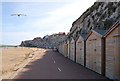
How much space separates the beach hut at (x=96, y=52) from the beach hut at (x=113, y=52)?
2.37 ft

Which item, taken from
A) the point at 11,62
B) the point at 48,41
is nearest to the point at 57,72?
the point at 11,62

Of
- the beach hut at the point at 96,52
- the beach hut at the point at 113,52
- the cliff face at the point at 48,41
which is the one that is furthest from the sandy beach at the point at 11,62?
the cliff face at the point at 48,41

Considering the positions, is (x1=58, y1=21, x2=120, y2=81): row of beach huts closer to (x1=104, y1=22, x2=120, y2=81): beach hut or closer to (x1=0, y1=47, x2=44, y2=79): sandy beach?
(x1=104, y1=22, x2=120, y2=81): beach hut

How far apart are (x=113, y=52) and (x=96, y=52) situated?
3.17 m

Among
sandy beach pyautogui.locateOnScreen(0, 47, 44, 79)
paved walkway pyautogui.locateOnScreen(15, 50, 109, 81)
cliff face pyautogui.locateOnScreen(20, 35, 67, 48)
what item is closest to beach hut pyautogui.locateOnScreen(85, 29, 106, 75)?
paved walkway pyautogui.locateOnScreen(15, 50, 109, 81)

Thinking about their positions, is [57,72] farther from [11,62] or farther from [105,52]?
[11,62]

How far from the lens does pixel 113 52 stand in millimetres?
10484

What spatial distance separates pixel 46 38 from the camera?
134375 millimetres

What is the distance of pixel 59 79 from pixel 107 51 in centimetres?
420

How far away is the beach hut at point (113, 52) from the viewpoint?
985cm

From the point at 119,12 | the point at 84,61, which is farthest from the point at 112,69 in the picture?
the point at 119,12

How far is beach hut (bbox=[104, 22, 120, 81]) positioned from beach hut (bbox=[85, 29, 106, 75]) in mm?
723

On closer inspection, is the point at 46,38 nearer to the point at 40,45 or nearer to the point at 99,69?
the point at 40,45

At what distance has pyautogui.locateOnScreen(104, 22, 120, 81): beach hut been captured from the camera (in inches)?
388
